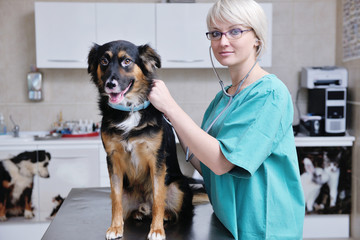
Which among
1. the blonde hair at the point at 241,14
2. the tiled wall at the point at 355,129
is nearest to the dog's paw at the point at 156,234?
the blonde hair at the point at 241,14

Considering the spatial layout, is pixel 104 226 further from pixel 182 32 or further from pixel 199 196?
pixel 182 32

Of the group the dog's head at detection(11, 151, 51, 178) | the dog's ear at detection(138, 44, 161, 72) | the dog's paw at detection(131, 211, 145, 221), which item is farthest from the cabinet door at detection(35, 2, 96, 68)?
the dog's paw at detection(131, 211, 145, 221)

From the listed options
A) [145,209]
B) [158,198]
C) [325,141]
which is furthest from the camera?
[325,141]

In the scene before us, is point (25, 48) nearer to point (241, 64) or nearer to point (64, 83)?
point (64, 83)

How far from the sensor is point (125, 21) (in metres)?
3.32

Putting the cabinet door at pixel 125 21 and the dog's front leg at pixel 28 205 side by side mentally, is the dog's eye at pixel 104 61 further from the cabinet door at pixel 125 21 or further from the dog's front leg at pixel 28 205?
the dog's front leg at pixel 28 205

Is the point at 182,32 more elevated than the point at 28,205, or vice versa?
the point at 182,32

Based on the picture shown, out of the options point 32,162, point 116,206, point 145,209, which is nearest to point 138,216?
point 145,209

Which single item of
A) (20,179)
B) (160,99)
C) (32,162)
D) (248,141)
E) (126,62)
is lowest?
(20,179)

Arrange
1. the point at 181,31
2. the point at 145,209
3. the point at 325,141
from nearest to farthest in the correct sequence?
the point at 145,209 < the point at 325,141 < the point at 181,31

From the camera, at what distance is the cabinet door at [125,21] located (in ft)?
10.9

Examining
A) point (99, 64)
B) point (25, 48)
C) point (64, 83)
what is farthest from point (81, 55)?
point (99, 64)

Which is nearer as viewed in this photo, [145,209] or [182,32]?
[145,209]

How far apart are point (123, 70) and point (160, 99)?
0.55ft
